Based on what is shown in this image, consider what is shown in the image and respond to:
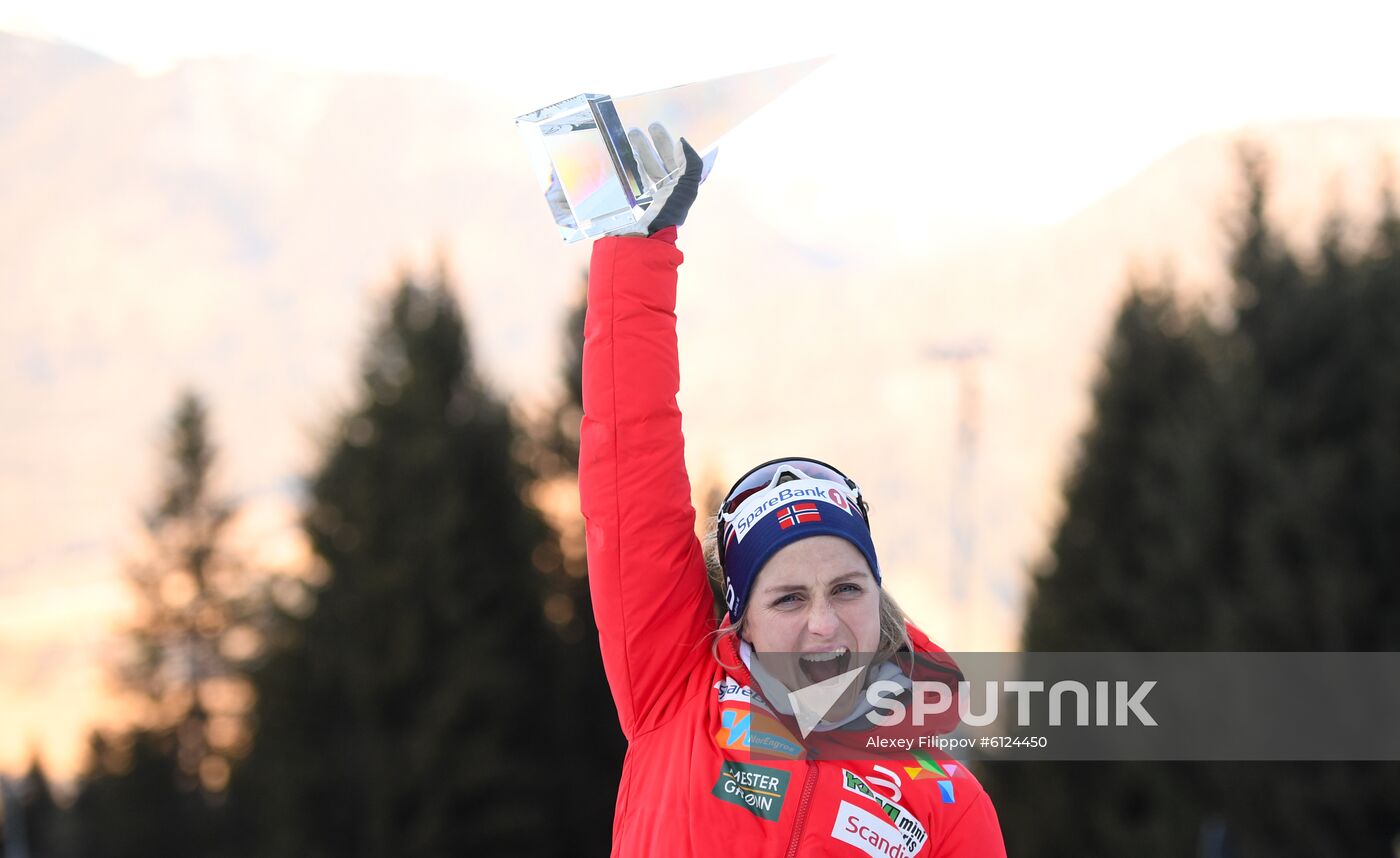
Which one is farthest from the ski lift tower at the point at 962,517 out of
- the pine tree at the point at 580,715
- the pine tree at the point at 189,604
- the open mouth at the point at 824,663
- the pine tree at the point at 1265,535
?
the open mouth at the point at 824,663

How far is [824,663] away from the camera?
270 centimetres

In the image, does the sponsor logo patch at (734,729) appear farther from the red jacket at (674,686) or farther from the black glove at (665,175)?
the black glove at (665,175)

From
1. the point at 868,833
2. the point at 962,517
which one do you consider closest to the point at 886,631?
A: the point at 868,833

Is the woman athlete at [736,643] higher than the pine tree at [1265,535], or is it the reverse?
the woman athlete at [736,643]

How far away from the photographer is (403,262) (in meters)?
25.7

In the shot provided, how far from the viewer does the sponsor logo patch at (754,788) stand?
2.59 metres

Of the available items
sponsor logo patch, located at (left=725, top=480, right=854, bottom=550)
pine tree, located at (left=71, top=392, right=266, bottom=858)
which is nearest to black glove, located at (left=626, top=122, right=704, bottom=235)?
sponsor logo patch, located at (left=725, top=480, right=854, bottom=550)

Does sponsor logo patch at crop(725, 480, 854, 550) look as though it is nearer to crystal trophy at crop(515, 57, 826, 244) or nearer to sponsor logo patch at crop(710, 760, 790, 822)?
sponsor logo patch at crop(710, 760, 790, 822)

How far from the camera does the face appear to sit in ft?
8.74

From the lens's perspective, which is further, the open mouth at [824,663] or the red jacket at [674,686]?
the open mouth at [824,663]

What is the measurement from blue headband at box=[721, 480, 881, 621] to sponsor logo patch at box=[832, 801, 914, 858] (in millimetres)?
432

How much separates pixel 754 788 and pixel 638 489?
59cm

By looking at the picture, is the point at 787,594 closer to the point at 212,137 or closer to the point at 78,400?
the point at 78,400

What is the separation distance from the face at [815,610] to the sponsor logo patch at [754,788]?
176 millimetres
